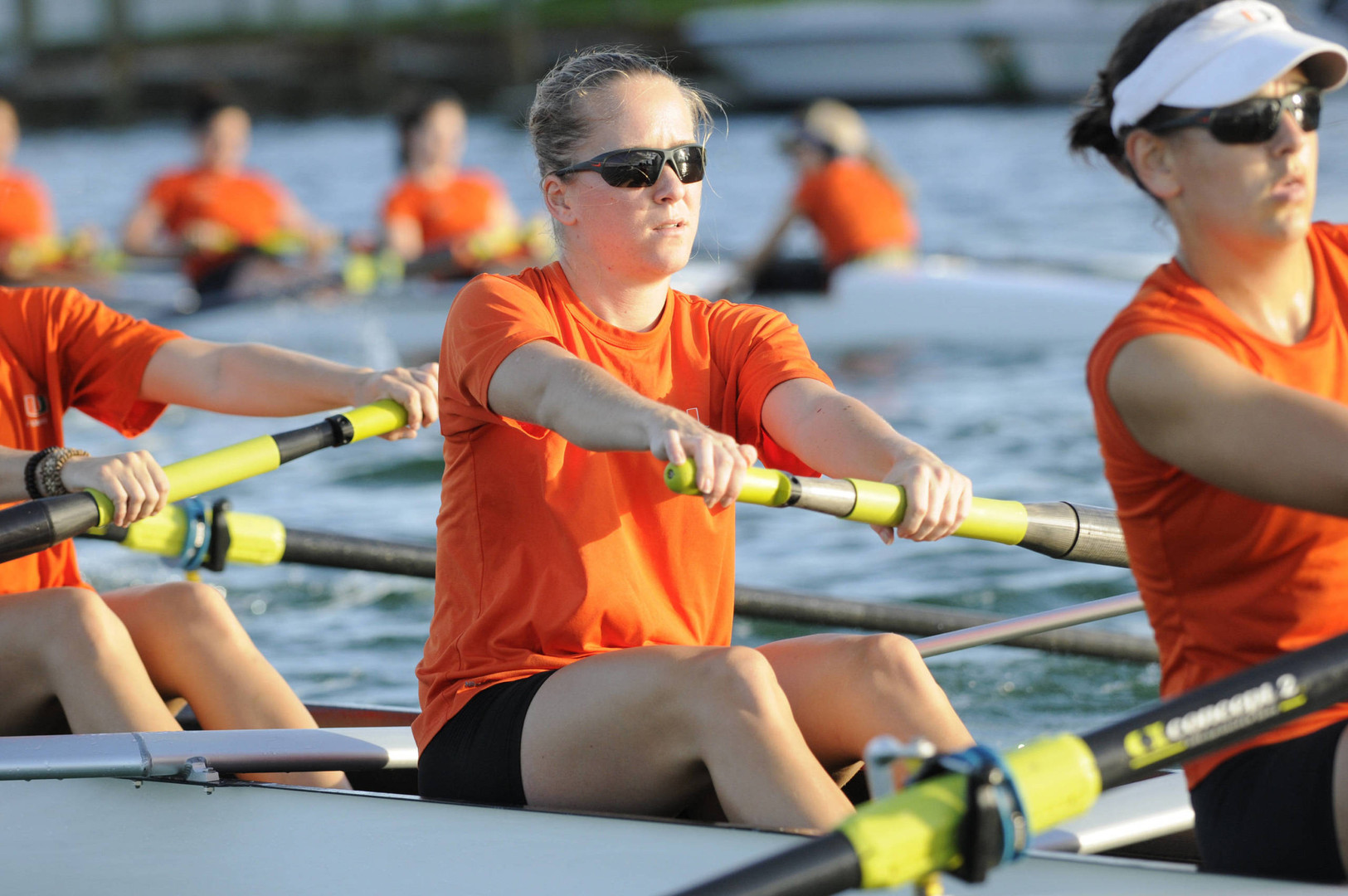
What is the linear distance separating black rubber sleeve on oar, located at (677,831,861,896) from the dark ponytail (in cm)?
89

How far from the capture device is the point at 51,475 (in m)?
2.80

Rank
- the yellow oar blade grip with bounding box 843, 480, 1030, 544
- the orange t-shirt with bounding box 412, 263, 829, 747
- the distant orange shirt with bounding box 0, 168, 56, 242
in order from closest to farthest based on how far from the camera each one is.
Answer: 1. the yellow oar blade grip with bounding box 843, 480, 1030, 544
2. the orange t-shirt with bounding box 412, 263, 829, 747
3. the distant orange shirt with bounding box 0, 168, 56, 242

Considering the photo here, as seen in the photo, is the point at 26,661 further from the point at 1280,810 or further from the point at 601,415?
the point at 1280,810

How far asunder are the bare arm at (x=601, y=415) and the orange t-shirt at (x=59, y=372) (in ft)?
3.52

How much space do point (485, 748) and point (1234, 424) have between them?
1.09m

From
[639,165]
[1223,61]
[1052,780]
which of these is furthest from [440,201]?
[1052,780]

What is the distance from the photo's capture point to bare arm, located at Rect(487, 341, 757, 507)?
2057 millimetres

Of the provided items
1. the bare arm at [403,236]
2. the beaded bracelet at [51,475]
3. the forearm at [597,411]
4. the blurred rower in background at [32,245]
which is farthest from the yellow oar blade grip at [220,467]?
the blurred rower in background at [32,245]

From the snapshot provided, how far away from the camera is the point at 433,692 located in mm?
2361

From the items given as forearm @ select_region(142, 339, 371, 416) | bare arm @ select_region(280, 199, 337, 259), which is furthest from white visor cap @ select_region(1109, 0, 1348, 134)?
bare arm @ select_region(280, 199, 337, 259)

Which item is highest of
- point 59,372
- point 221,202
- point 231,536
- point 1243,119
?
point 221,202

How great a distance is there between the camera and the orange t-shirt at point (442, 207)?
9.84m

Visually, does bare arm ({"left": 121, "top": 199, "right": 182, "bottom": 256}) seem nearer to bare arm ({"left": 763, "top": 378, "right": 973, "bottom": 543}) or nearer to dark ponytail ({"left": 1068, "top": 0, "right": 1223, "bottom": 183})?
bare arm ({"left": 763, "top": 378, "right": 973, "bottom": 543})

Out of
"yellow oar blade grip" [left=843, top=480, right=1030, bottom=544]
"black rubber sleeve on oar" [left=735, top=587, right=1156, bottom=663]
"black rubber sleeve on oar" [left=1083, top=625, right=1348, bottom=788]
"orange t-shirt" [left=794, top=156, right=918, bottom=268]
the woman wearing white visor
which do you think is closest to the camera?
"black rubber sleeve on oar" [left=1083, top=625, right=1348, bottom=788]
